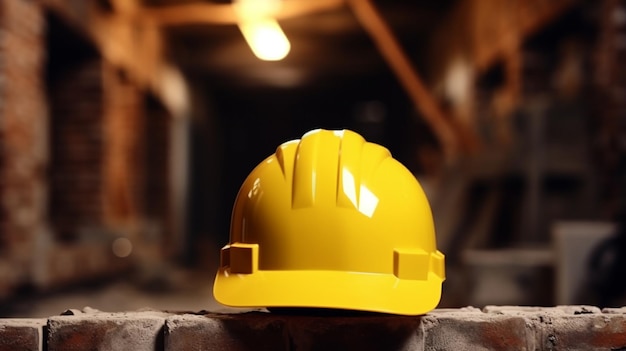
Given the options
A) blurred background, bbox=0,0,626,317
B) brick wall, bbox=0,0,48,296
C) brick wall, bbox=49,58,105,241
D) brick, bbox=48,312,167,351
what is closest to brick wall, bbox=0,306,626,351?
brick, bbox=48,312,167,351

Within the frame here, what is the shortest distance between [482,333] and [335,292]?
365 millimetres

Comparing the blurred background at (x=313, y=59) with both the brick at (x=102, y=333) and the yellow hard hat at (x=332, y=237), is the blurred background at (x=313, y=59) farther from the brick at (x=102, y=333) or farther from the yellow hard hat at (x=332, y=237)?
the brick at (x=102, y=333)

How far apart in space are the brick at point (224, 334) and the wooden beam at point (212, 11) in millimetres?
6431

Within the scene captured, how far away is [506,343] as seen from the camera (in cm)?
183

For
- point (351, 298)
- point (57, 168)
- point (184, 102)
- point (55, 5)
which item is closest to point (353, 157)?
point (351, 298)

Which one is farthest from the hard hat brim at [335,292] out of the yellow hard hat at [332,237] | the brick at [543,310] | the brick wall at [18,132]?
the brick wall at [18,132]

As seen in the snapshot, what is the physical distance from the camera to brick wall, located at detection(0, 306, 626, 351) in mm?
1804

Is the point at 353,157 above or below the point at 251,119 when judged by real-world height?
below

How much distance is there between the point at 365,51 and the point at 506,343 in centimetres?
1230

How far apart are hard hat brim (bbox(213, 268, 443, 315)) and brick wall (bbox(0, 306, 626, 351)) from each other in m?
0.04

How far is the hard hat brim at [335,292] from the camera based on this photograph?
1.81 meters

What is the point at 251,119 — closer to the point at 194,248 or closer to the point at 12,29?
the point at 194,248

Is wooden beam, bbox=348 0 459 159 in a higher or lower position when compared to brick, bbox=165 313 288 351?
higher

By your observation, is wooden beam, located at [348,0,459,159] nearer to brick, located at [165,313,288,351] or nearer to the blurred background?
the blurred background
